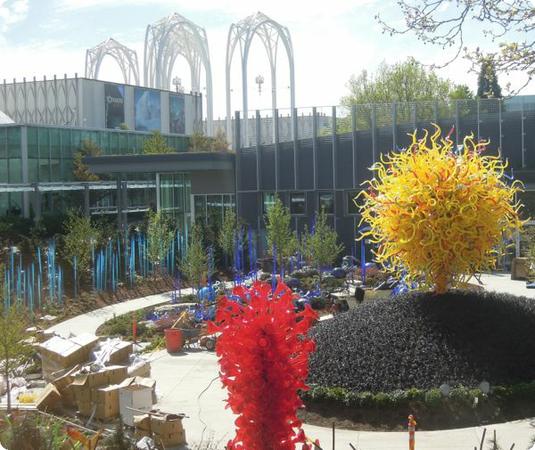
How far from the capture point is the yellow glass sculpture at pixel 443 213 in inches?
641

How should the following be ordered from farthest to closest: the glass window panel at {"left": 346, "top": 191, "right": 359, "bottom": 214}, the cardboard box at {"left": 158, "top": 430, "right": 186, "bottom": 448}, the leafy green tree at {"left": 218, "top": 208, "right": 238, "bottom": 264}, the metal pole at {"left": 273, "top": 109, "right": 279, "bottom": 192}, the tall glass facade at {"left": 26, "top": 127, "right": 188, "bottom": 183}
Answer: the tall glass facade at {"left": 26, "top": 127, "right": 188, "bottom": 183} < the metal pole at {"left": 273, "top": 109, "right": 279, "bottom": 192} < the glass window panel at {"left": 346, "top": 191, "right": 359, "bottom": 214} < the leafy green tree at {"left": 218, "top": 208, "right": 238, "bottom": 264} < the cardboard box at {"left": 158, "top": 430, "right": 186, "bottom": 448}

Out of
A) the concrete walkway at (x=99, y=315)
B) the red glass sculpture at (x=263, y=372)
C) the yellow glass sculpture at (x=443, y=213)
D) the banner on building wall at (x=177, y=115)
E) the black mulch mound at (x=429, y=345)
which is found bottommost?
the concrete walkway at (x=99, y=315)

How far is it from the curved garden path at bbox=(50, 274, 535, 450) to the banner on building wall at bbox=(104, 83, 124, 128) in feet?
181

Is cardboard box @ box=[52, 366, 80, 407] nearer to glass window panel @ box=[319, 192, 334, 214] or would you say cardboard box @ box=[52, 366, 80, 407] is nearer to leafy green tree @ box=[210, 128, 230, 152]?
glass window panel @ box=[319, 192, 334, 214]

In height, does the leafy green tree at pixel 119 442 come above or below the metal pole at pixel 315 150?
below

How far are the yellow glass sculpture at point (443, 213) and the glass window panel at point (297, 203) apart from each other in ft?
83.1

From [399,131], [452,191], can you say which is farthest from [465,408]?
[399,131]

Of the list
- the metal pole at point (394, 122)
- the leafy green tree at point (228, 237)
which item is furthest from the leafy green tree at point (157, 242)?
the metal pole at point (394, 122)

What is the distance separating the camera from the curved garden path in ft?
42.4

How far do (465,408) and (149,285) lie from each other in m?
22.4

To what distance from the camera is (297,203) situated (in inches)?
1683

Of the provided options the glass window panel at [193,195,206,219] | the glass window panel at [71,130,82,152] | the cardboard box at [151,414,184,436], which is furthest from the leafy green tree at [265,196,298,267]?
the cardboard box at [151,414,184,436]

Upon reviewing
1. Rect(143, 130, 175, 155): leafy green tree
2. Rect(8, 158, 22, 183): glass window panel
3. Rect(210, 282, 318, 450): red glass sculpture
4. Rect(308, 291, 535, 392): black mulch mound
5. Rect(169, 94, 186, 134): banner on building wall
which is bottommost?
Rect(308, 291, 535, 392): black mulch mound

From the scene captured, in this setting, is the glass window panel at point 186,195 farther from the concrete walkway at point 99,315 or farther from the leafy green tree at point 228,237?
the concrete walkway at point 99,315
